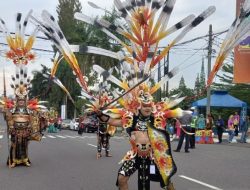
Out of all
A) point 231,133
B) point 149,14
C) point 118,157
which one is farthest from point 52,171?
point 231,133

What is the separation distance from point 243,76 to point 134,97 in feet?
63.1

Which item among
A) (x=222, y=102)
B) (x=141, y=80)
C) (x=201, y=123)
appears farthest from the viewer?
(x=222, y=102)

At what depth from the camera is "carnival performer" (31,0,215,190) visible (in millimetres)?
6348

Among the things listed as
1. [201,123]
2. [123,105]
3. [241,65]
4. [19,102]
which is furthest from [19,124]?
[241,65]

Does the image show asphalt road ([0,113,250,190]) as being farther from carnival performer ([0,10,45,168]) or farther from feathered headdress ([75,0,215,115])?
feathered headdress ([75,0,215,115])

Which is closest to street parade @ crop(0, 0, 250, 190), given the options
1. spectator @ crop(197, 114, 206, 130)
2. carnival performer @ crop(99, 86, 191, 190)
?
carnival performer @ crop(99, 86, 191, 190)

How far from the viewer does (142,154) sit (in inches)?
253

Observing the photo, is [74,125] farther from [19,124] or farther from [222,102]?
[19,124]

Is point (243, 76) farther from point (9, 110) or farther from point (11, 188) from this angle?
point (11, 188)

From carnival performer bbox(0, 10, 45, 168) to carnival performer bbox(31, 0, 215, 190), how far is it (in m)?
5.11

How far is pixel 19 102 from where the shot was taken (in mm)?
11359

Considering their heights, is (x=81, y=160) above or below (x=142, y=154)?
below

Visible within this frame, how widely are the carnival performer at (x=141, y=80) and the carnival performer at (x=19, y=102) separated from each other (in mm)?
5109

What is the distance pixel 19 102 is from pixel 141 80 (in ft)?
18.6
